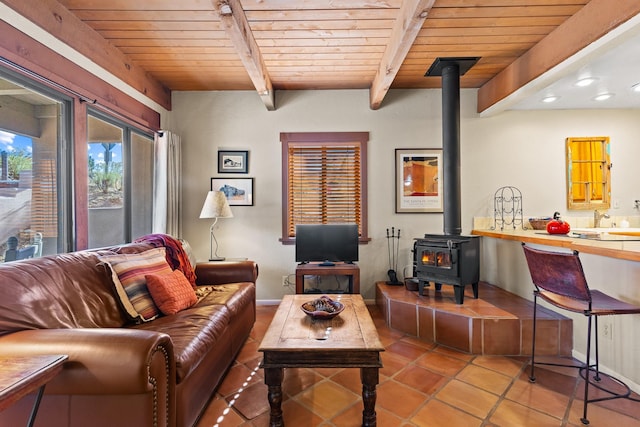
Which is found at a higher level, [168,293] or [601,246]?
[601,246]

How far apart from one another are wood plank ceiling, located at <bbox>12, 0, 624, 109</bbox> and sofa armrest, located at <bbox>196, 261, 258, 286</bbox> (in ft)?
5.94

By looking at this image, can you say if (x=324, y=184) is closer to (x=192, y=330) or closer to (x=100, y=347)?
(x=192, y=330)

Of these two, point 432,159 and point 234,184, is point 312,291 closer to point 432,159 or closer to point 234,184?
point 234,184

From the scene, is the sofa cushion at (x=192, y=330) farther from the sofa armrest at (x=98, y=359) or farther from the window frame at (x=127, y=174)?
the window frame at (x=127, y=174)

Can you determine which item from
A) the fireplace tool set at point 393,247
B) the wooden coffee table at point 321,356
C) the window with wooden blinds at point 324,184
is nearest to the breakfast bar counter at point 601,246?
the fireplace tool set at point 393,247

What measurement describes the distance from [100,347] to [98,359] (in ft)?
0.14

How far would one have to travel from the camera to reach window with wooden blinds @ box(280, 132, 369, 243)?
365 centimetres

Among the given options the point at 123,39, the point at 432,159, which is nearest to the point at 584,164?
the point at 432,159

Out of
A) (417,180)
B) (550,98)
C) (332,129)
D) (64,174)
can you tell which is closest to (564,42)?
(550,98)

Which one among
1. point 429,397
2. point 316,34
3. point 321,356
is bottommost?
point 429,397

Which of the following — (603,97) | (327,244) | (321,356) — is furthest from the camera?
(327,244)

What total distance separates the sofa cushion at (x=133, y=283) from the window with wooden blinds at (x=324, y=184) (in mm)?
1859

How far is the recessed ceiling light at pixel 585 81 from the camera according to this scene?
269 centimetres

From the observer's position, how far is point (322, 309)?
1.89m
